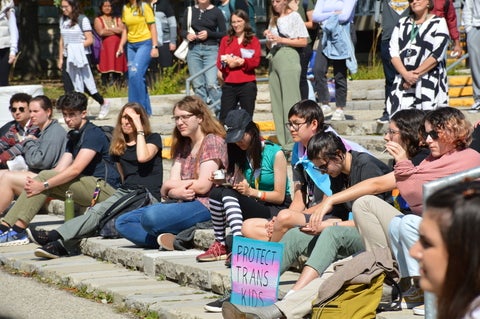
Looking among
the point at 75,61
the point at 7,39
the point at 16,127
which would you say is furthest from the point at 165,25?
the point at 16,127

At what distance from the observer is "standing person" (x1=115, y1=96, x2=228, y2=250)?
8375 millimetres

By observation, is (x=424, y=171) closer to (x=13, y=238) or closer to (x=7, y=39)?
(x=13, y=238)

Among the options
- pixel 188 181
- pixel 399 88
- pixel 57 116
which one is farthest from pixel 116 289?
pixel 57 116

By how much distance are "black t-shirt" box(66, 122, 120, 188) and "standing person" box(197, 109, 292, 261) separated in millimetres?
2211

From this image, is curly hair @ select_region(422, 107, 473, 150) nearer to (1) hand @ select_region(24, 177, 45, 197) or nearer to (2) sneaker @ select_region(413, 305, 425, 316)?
(2) sneaker @ select_region(413, 305, 425, 316)

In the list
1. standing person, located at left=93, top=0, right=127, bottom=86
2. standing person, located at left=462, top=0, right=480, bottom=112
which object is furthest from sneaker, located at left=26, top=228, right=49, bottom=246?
standing person, located at left=93, top=0, right=127, bottom=86

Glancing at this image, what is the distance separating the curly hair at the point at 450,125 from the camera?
623 cm

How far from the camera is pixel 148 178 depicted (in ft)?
30.5

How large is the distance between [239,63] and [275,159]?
10.8 feet

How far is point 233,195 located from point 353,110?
5875mm

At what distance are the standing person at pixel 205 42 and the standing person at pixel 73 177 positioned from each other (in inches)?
113

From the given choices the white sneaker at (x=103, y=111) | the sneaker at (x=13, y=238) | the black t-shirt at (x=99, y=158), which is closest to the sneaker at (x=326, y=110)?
the black t-shirt at (x=99, y=158)

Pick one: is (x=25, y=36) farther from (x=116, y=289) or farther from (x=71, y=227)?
(x=116, y=289)

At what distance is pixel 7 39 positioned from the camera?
14219mm
